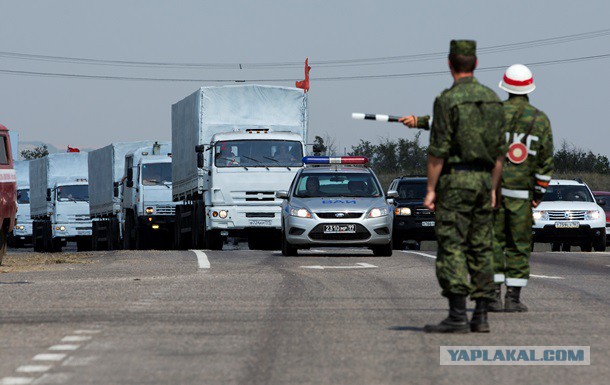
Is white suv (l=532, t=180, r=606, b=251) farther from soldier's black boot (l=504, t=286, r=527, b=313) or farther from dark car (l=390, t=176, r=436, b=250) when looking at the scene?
soldier's black boot (l=504, t=286, r=527, b=313)

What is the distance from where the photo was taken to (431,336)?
32.7ft

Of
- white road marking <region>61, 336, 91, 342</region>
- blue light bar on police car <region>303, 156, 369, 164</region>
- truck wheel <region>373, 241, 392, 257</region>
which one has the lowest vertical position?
truck wheel <region>373, 241, 392, 257</region>

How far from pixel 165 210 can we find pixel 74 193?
42.4 feet

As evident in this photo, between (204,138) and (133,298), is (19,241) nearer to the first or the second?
(204,138)

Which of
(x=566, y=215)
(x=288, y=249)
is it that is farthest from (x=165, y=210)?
(x=288, y=249)

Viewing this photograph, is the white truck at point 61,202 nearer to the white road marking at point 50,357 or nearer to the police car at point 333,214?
the police car at point 333,214

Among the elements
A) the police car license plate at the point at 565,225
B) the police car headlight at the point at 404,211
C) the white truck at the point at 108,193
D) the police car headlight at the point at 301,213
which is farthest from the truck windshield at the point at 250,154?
the white truck at the point at 108,193

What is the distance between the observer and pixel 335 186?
26.0 metres

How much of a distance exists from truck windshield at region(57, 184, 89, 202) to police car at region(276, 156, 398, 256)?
25.1 m

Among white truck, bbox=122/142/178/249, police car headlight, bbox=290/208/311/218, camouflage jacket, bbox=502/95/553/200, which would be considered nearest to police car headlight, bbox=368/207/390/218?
police car headlight, bbox=290/208/311/218

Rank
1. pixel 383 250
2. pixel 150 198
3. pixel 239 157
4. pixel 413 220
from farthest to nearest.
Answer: pixel 150 198
pixel 413 220
pixel 239 157
pixel 383 250

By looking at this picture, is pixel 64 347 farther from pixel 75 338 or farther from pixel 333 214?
pixel 333 214

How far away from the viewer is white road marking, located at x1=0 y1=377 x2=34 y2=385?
7691 millimetres

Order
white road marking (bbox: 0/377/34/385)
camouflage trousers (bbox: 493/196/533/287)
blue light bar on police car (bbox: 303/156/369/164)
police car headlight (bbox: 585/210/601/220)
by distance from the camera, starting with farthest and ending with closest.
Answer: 1. police car headlight (bbox: 585/210/601/220)
2. blue light bar on police car (bbox: 303/156/369/164)
3. camouflage trousers (bbox: 493/196/533/287)
4. white road marking (bbox: 0/377/34/385)
